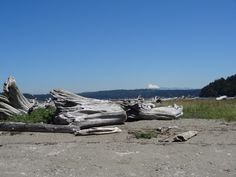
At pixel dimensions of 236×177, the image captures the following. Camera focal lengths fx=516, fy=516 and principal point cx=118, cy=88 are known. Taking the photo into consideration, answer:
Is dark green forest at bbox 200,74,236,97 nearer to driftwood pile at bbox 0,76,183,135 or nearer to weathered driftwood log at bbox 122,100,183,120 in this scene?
weathered driftwood log at bbox 122,100,183,120

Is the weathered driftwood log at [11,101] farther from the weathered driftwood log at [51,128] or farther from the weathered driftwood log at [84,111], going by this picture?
the weathered driftwood log at [51,128]

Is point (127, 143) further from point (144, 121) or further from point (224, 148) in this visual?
point (144, 121)

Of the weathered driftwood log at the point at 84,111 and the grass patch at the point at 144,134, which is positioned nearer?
A: the grass patch at the point at 144,134

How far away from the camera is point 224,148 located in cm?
1209

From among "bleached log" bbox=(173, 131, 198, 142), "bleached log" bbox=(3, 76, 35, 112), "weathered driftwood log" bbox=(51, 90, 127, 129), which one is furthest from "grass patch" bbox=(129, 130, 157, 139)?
"bleached log" bbox=(3, 76, 35, 112)

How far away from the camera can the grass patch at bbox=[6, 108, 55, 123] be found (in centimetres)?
1693

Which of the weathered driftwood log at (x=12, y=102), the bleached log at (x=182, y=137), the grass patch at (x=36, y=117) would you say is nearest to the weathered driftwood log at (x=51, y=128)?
the grass patch at (x=36, y=117)

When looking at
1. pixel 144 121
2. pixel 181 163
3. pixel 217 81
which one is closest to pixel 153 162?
pixel 181 163

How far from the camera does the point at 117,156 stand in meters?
11.4

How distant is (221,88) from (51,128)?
1310 inches

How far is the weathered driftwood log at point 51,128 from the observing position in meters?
14.7

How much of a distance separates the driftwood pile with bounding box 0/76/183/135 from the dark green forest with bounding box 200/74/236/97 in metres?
25.8

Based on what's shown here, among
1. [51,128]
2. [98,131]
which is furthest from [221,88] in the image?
[98,131]

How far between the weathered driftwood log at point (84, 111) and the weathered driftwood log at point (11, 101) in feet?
8.08
